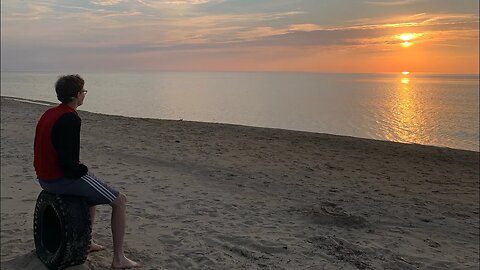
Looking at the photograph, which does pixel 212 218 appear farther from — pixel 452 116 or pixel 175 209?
pixel 452 116

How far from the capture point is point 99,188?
398cm

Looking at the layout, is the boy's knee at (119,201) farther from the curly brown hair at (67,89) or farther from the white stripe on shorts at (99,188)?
the curly brown hair at (67,89)

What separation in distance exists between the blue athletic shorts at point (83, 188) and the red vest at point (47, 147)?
68mm

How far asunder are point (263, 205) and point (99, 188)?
4.04 meters

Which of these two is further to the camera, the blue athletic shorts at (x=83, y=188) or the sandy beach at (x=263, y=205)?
the sandy beach at (x=263, y=205)

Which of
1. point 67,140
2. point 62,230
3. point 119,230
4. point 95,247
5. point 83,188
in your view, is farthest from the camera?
point 95,247

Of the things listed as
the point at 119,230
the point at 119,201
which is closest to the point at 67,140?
the point at 119,201

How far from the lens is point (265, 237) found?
5.91m

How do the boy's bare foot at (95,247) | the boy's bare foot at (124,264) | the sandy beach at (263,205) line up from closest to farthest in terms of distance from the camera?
the boy's bare foot at (124,264), the boy's bare foot at (95,247), the sandy beach at (263,205)

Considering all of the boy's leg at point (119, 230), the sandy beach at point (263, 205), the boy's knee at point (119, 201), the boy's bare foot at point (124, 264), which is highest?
the boy's knee at point (119, 201)

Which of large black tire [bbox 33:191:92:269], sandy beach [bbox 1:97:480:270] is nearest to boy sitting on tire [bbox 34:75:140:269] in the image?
large black tire [bbox 33:191:92:269]

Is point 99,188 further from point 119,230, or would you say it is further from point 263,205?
point 263,205

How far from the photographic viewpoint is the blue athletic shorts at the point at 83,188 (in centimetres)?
393

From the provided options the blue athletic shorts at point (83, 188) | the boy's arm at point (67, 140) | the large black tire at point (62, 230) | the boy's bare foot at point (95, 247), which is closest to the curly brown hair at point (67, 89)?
the boy's arm at point (67, 140)
